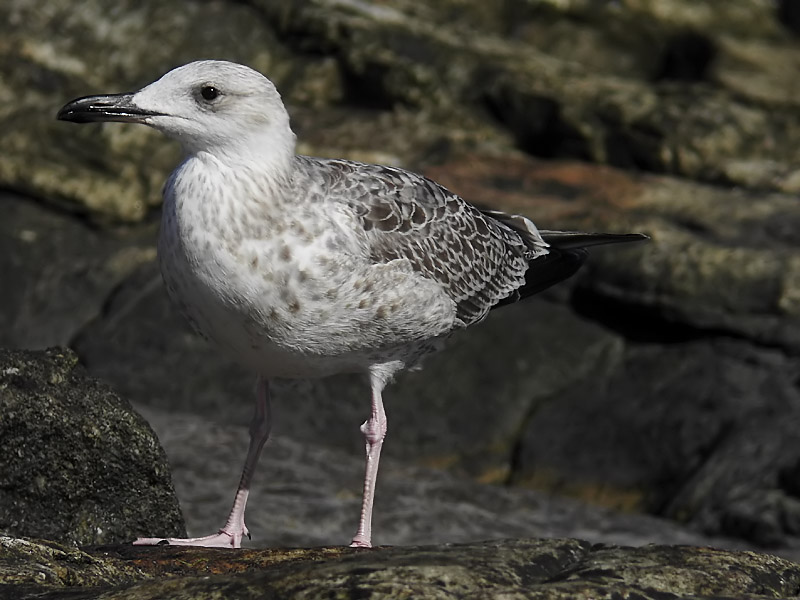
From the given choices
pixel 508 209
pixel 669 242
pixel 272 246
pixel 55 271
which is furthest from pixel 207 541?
pixel 55 271

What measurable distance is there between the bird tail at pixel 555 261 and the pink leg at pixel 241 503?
1.81 metres

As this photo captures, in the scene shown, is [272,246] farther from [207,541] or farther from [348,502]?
[348,502]

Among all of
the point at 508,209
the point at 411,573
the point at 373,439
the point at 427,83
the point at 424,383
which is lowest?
the point at 424,383

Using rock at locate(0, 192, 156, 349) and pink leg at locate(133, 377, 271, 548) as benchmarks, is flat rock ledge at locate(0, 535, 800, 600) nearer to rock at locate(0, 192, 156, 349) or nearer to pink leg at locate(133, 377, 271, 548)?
pink leg at locate(133, 377, 271, 548)

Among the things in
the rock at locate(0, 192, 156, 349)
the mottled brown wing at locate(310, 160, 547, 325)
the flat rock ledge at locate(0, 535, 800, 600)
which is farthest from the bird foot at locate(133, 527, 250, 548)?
the rock at locate(0, 192, 156, 349)

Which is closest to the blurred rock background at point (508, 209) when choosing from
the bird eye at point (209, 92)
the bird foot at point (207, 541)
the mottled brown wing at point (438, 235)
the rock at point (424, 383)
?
the rock at point (424, 383)

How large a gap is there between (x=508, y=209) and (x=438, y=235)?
4148 millimetres

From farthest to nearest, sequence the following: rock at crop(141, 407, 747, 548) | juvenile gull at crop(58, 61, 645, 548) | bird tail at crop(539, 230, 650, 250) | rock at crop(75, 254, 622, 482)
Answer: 1. rock at crop(75, 254, 622, 482)
2. rock at crop(141, 407, 747, 548)
3. bird tail at crop(539, 230, 650, 250)
4. juvenile gull at crop(58, 61, 645, 548)

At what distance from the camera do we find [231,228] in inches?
213

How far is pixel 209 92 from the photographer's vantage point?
5535 millimetres

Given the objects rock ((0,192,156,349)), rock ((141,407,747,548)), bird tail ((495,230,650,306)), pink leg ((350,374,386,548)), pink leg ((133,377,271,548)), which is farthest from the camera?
rock ((0,192,156,349))

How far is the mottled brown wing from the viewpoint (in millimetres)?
6086

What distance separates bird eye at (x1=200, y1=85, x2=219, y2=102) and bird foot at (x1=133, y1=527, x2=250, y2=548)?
1955 millimetres

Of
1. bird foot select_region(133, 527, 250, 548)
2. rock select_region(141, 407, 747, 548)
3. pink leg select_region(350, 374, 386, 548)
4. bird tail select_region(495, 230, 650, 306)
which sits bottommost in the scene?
rock select_region(141, 407, 747, 548)
